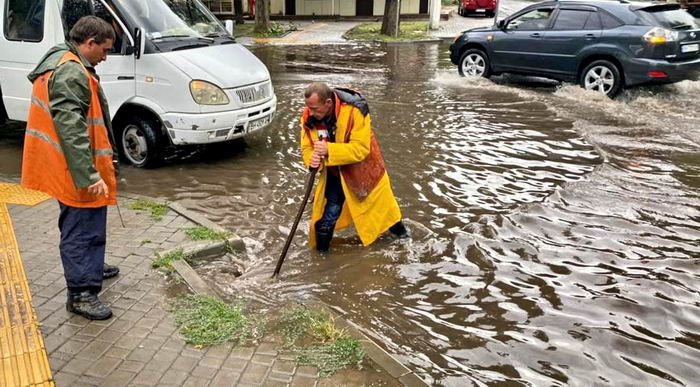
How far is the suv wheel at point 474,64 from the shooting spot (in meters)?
13.3

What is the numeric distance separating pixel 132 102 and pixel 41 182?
12.2 ft

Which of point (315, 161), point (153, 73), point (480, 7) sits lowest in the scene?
point (315, 161)

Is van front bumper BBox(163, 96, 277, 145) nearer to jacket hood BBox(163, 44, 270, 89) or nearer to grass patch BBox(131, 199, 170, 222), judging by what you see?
jacket hood BBox(163, 44, 270, 89)

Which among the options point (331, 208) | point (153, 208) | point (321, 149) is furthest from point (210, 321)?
point (153, 208)

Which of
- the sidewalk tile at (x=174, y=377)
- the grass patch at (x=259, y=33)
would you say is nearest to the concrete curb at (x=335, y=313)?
the sidewalk tile at (x=174, y=377)

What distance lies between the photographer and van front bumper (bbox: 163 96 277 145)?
712cm

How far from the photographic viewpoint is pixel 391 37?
2319cm

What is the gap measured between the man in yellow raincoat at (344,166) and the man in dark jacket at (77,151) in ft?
5.18

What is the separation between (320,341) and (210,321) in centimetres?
76

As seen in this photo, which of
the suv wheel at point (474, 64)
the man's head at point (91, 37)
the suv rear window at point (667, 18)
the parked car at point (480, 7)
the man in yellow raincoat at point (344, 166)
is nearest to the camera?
the man's head at point (91, 37)

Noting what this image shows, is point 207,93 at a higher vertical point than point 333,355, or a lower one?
higher

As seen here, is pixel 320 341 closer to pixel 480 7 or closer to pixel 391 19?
pixel 391 19

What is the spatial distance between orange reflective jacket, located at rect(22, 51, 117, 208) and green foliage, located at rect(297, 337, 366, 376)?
5.46ft

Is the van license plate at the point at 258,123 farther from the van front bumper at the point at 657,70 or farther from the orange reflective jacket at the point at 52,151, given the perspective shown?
the van front bumper at the point at 657,70
